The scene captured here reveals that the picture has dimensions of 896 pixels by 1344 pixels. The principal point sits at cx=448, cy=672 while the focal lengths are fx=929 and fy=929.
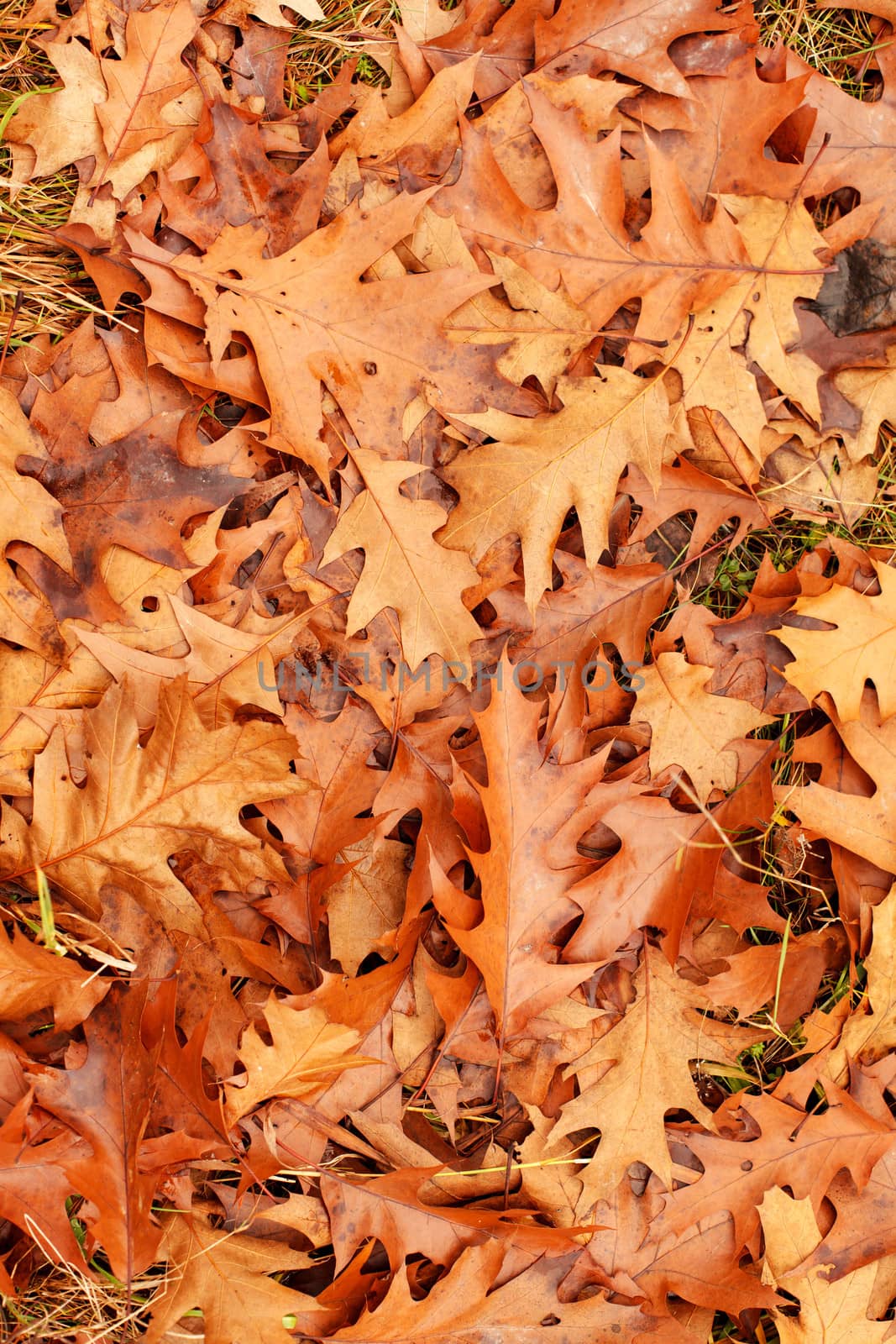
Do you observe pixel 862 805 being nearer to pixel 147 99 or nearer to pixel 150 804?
pixel 150 804

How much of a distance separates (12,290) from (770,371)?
4.94 feet

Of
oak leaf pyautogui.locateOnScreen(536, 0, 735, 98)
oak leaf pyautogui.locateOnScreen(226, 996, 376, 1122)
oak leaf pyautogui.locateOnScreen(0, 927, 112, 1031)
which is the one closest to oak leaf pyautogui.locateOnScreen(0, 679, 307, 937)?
oak leaf pyautogui.locateOnScreen(0, 927, 112, 1031)

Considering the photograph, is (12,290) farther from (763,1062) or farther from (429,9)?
(763,1062)

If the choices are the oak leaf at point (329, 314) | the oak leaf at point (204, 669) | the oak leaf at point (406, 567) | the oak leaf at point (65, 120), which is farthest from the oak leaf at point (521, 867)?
the oak leaf at point (65, 120)

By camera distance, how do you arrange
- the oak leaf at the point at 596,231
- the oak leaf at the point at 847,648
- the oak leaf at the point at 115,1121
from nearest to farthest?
the oak leaf at the point at 115,1121 < the oak leaf at the point at 596,231 < the oak leaf at the point at 847,648

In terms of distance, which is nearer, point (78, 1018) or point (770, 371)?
point (78, 1018)

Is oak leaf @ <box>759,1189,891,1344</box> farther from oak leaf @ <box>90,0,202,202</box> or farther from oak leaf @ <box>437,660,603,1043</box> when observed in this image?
oak leaf @ <box>90,0,202,202</box>

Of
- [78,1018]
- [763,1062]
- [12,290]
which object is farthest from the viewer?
[763,1062]

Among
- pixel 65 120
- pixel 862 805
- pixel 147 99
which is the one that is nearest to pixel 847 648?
pixel 862 805

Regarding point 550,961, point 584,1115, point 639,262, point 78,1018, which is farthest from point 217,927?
point 639,262

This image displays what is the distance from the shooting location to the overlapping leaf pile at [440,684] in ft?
5.68

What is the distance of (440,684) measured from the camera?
1842 millimetres

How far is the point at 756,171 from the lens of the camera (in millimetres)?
1813

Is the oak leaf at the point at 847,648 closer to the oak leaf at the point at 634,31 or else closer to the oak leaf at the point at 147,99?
the oak leaf at the point at 634,31
